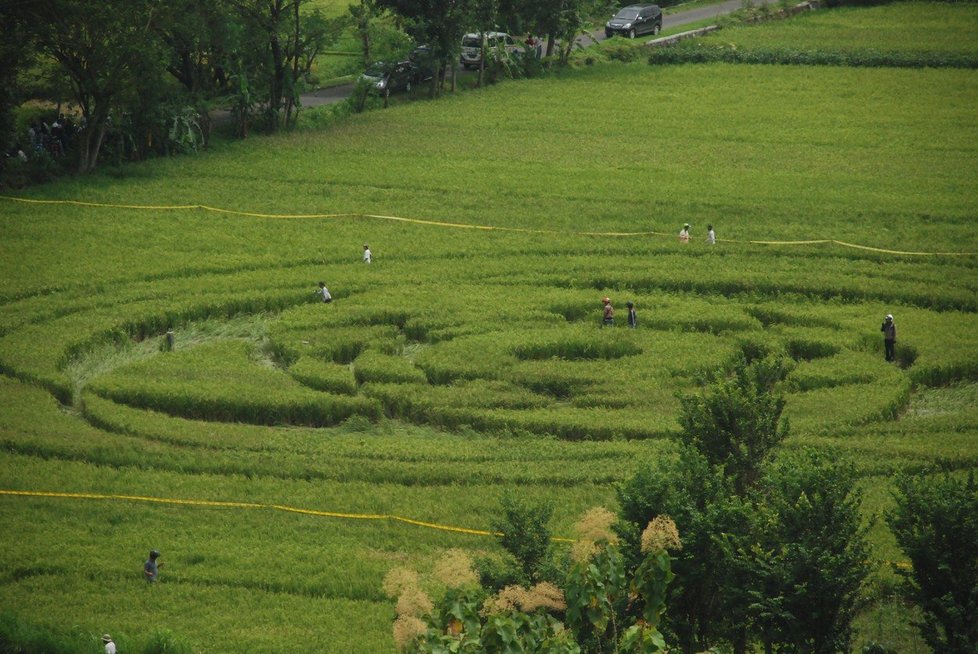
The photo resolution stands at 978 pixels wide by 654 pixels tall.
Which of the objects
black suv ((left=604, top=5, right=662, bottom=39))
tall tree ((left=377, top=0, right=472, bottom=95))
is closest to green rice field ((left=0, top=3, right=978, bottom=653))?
tall tree ((left=377, top=0, right=472, bottom=95))

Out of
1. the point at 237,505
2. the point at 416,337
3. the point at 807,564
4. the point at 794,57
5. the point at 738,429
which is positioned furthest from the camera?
the point at 794,57

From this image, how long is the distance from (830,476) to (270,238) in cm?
2819

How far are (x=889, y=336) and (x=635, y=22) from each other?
157ft

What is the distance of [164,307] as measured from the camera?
4147cm

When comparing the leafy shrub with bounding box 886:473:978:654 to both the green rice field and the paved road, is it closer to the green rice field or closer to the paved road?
the green rice field

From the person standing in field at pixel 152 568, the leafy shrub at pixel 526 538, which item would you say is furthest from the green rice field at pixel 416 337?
the leafy shrub at pixel 526 538

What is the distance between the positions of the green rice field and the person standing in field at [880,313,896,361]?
438 millimetres

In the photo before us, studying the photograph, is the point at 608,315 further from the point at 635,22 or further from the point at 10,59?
the point at 635,22

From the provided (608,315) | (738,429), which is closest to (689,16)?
(608,315)

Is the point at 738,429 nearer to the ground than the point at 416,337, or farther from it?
farther from it

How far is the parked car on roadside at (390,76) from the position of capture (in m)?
67.6

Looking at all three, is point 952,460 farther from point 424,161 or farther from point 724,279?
point 424,161

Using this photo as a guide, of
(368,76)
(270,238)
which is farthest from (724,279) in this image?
(368,76)

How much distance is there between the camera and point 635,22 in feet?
270
